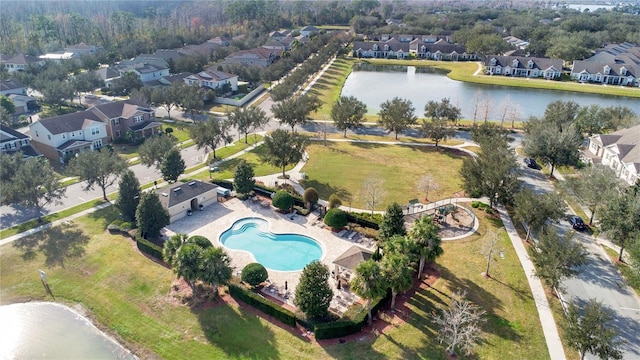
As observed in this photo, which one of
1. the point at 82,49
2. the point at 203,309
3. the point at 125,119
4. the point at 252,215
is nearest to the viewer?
the point at 203,309

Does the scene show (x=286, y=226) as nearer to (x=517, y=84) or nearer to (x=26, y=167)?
(x=26, y=167)

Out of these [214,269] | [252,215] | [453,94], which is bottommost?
[252,215]

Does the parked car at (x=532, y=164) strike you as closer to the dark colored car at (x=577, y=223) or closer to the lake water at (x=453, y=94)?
the dark colored car at (x=577, y=223)

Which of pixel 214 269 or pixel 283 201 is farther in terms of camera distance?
pixel 283 201

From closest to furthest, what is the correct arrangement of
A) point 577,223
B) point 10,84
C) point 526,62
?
1. point 577,223
2. point 10,84
3. point 526,62

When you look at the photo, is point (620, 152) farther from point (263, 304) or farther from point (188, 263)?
point (188, 263)

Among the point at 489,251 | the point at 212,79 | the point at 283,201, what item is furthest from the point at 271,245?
the point at 212,79
